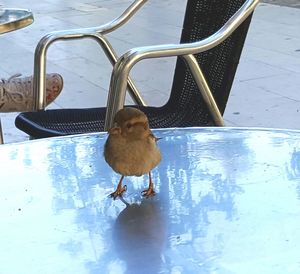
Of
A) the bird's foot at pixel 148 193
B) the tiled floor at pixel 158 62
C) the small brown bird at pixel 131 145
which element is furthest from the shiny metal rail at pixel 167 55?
the tiled floor at pixel 158 62

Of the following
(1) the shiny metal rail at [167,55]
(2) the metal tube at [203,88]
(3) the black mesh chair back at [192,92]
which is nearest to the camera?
(1) the shiny metal rail at [167,55]

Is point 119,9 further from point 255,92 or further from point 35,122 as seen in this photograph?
point 35,122

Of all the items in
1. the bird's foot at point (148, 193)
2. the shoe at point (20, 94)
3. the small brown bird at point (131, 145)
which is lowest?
the shoe at point (20, 94)

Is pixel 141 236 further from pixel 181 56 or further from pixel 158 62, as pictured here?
pixel 158 62

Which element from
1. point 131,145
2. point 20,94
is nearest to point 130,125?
point 131,145

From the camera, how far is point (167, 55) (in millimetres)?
2268

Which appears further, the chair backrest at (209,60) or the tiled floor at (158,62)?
the tiled floor at (158,62)

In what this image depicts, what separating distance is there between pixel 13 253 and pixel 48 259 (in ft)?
0.20

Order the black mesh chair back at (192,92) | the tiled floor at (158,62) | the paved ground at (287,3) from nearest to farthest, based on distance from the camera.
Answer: the black mesh chair back at (192,92) < the tiled floor at (158,62) < the paved ground at (287,3)

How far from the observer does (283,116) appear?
4000 mm

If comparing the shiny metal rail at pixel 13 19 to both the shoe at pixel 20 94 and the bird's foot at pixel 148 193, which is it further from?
the bird's foot at pixel 148 193

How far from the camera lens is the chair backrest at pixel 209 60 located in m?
2.55

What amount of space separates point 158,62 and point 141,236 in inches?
173

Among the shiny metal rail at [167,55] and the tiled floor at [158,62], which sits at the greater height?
the shiny metal rail at [167,55]
